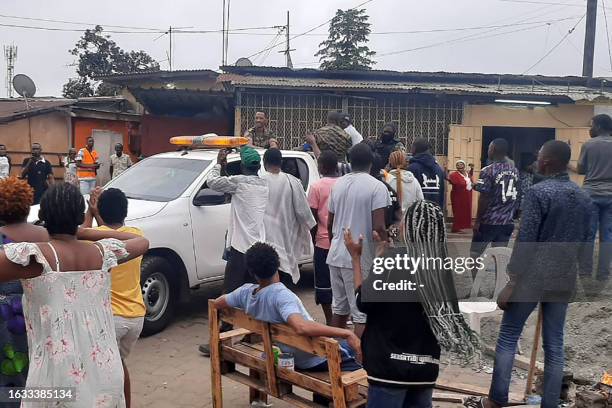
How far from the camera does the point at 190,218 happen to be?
21.7ft

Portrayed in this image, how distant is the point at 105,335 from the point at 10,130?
14.2 meters

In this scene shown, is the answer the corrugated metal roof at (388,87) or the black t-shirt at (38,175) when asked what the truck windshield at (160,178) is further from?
the corrugated metal roof at (388,87)

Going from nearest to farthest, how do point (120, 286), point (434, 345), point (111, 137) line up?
point (434, 345) → point (120, 286) → point (111, 137)

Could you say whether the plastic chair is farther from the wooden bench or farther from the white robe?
the wooden bench

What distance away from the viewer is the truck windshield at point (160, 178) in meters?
6.78

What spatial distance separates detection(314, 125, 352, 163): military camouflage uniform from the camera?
7164 millimetres

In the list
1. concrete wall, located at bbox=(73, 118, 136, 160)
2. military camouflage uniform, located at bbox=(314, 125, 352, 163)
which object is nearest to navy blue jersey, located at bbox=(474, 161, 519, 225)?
military camouflage uniform, located at bbox=(314, 125, 352, 163)

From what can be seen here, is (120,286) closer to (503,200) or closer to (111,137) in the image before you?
(503,200)

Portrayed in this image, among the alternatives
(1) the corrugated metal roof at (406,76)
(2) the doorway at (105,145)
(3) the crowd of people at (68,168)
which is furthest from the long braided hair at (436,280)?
(2) the doorway at (105,145)

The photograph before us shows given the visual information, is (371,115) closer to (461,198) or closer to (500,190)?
(461,198)

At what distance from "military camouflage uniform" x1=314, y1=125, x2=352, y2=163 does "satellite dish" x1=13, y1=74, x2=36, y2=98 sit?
46.1 ft

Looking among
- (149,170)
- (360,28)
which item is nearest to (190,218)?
(149,170)

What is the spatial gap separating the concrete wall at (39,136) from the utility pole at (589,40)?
16372mm

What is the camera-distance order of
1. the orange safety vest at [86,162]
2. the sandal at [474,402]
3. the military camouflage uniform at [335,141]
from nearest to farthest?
the sandal at [474,402] → the military camouflage uniform at [335,141] → the orange safety vest at [86,162]
